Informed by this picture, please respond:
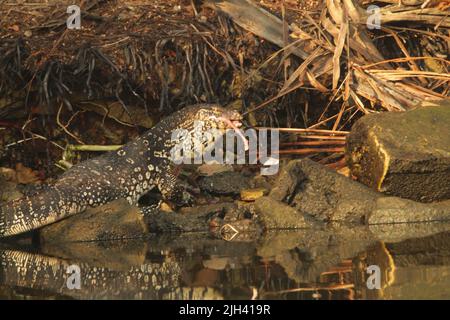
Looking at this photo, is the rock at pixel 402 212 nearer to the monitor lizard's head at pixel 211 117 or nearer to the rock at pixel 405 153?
the rock at pixel 405 153

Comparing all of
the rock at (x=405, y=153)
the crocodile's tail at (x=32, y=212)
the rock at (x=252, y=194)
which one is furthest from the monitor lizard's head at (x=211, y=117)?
the crocodile's tail at (x=32, y=212)

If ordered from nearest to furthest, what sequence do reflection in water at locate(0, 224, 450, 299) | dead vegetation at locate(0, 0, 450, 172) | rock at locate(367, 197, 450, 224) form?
1. reflection in water at locate(0, 224, 450, 299)
2. rock at locate(367, 197, 450, 224)
3. dead vegetation at locate(0, 0, 450, 172)

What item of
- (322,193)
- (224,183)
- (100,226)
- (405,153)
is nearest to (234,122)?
(224,183)

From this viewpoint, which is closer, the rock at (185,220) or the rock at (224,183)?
the rock at (185,220)

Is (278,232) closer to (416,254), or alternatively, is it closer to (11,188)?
(416,254)

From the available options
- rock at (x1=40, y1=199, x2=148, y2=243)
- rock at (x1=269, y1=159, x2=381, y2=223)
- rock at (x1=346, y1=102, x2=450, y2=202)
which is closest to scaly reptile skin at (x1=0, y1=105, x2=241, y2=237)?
rock at (x1=40, y1=199, x2=148, y2=243)

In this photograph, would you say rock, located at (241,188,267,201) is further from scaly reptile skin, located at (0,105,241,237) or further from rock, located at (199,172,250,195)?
scaly reptile skin, located at (0,105,241,237)
